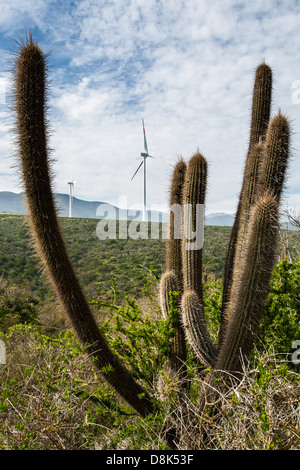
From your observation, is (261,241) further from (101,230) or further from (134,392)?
(101,230)

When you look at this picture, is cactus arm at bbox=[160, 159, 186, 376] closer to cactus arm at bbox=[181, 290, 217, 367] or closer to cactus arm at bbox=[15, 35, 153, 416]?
cactus arm at bbox=[181, 290, 217, 367]

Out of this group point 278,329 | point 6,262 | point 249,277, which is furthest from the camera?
point 6,262

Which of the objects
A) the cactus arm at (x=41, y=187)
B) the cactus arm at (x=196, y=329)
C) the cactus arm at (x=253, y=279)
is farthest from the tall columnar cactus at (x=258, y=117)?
the cactus arm at (x=41, y=187)

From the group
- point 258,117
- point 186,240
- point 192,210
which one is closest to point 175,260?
point 186,240

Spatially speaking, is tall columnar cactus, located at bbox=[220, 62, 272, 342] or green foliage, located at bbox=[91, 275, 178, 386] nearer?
green foliage, located at bbox=[91, 275, 178, 386]

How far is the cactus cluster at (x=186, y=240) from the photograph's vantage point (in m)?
3.40

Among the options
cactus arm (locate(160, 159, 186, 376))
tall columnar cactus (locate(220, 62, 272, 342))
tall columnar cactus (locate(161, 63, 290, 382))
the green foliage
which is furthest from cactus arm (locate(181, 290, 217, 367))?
tall columnar cactus (locate(220, 62, 272, 342))

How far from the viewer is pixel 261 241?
3.84 m

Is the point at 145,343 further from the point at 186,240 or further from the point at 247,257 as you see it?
the point at 247,257

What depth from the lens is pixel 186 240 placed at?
490 centimetres

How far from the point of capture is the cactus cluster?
3.40 meters

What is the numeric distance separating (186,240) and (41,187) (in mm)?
2193
